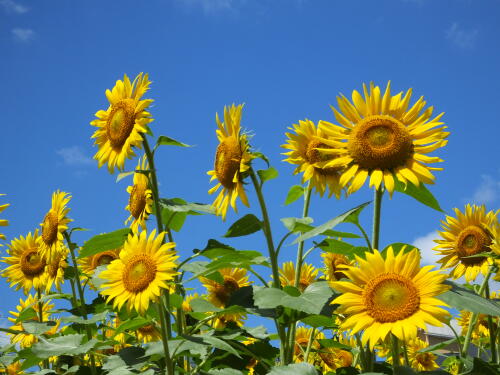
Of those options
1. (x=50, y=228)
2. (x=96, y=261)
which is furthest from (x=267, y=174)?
(x=96, y=261)

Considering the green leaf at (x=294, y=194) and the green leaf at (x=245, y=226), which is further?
the green leaf at (x=294, y=194)

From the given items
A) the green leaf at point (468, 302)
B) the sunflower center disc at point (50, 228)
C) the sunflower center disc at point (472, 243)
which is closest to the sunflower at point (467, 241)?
the sunflower center disc at point (472, 243)

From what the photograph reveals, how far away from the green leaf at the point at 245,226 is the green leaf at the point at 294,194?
2.13ft

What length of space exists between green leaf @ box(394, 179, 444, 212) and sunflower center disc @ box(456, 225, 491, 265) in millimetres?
1780

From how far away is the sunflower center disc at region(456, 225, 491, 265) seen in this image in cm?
487

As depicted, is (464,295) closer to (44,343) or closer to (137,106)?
(137,106)

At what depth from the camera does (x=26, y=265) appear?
5.95 m

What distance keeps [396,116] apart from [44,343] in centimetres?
251

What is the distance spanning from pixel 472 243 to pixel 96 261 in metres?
3.26

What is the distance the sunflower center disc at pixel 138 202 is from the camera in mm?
4484

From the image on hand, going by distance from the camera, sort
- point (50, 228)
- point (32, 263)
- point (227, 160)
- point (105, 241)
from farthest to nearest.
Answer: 1. point (32, 263)
2. point (50, 228)
3. point (105, 241)
4. point (227, 160)

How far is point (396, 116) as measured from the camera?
3494mm

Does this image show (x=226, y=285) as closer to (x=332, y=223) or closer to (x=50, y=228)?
(x=50, y=228)

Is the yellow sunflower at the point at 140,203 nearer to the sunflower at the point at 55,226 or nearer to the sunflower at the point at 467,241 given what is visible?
the sunflower at the point at 55,226
